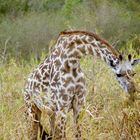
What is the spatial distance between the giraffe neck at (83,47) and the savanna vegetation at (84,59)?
0.35m

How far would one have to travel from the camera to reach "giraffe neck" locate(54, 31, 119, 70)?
508 cm

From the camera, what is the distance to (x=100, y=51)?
512 cm

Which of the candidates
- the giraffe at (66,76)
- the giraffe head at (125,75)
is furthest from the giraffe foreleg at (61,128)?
the giraffe head at (125,75)

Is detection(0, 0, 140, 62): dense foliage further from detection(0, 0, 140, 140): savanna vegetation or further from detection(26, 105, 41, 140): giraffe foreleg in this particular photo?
detection(26, 105, 41, 140): giraffe foreleg

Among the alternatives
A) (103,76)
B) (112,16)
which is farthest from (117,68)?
(112,16)

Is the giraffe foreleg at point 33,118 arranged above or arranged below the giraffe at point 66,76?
below

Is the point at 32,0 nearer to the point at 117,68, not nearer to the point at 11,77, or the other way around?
the point at 11,77

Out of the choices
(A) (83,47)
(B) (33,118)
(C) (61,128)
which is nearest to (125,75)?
(A) (83,47)

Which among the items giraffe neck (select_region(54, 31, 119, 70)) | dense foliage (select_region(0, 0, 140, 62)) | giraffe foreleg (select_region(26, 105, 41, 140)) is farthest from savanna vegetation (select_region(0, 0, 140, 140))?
giraffe neck (select_region(54, 31, 119, 70))

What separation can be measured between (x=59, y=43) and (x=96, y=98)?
33.2 inches

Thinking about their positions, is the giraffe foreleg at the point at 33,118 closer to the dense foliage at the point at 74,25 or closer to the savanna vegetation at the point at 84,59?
the savanna vegetation at the point at 84,59

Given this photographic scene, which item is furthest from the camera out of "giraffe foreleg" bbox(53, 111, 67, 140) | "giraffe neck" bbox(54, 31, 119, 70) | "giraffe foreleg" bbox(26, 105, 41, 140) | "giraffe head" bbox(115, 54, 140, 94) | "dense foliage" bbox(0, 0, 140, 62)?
"dense foliage" bbox(0, 0, 140, 62)

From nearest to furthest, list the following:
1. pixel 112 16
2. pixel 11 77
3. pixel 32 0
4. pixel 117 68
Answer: pixel 117 68
pixel 11 77
pixel 112 16
pixel 32 0

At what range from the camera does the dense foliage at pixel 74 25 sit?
12.8 meters
